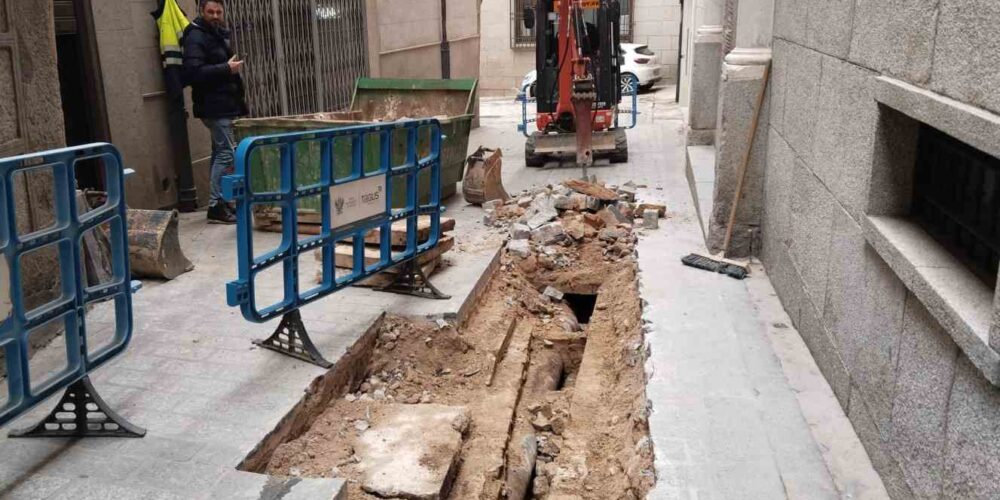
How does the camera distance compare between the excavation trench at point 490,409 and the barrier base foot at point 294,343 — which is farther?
the barrier base foot at point 294,343

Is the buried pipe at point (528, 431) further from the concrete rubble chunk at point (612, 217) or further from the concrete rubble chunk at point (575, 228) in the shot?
the concrete rubble chunk at point (612, 217)

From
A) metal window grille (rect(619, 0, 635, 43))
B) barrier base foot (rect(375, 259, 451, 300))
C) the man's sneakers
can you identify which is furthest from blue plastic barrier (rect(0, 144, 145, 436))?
metal window grille (rect(619, 0, 635, 43))

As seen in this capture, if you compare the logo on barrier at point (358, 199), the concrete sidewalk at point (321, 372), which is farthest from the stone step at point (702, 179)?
the logo on barrier at point (358, 199)

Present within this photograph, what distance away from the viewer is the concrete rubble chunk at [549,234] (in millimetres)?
7809

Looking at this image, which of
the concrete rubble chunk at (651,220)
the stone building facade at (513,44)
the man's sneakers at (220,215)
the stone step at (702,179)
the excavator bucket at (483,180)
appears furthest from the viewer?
the stone building facade at (513,44)

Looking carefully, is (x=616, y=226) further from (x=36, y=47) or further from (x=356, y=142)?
(x=36, y=47)

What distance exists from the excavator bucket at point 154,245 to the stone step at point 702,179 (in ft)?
14.4

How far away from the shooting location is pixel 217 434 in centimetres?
399

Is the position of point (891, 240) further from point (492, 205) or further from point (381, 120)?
point (381, 120)

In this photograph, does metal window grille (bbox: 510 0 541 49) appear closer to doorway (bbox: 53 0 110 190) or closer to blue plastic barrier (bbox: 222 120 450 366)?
doorway (bbox: 53 0 110 190)

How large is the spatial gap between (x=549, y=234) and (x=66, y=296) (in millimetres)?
4822

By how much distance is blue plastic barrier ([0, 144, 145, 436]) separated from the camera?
3350 millimetres

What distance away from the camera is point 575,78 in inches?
428

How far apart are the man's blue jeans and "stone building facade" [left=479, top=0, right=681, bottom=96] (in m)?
16.4
